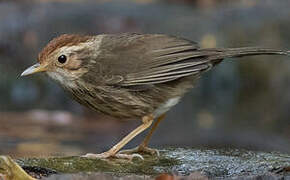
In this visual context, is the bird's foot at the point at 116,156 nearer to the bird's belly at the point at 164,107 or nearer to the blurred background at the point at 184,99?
the bird's belly at the point at 164,107

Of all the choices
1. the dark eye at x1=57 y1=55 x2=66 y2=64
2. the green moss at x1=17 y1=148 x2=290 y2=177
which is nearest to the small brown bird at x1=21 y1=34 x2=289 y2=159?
the dark eye at x1=57 y1=55 x2=66 y2=64

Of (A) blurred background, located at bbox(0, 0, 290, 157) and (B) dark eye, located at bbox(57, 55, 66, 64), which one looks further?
(A) blurred background, located at bbox(0, 0, 290, 157)

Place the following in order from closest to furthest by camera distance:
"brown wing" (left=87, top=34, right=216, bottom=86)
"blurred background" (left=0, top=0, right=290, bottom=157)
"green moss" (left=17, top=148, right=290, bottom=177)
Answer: "green moss" (left=17, top=148, right=290, bottom=177) < "brown wing" (left=87, top=34, right=216, bottom=86) < "blurred background" (left=0, top=0, right=290, bottom=157)

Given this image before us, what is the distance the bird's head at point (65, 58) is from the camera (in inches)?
222

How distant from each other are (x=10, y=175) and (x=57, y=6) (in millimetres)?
10061

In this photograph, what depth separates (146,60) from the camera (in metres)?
5.99

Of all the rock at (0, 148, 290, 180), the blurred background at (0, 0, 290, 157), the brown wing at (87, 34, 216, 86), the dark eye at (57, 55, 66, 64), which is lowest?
the rock at (0, 148, 290, 180)

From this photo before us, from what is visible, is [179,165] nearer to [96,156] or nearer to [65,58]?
[96,156]

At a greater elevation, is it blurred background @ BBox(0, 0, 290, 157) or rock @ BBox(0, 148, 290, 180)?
blurred background @ BBox(0, 0, 290, 157)

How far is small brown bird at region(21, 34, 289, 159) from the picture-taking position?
572cm

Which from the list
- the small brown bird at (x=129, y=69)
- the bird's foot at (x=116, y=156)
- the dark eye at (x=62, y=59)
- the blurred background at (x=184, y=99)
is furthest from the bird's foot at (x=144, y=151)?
the blurred background at (x=184, y=99)

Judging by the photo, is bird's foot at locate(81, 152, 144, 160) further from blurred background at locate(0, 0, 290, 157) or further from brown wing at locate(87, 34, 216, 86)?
blurred background at locate(0, 0, 290, 157)

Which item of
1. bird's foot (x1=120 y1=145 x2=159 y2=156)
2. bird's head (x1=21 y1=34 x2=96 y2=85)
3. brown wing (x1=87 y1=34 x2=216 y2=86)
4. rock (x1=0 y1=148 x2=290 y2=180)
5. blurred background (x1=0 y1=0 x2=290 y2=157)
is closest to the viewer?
rock (x1=0 y1=148 x2=290 y2=180)

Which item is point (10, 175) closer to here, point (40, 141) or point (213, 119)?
point (40, 141)
